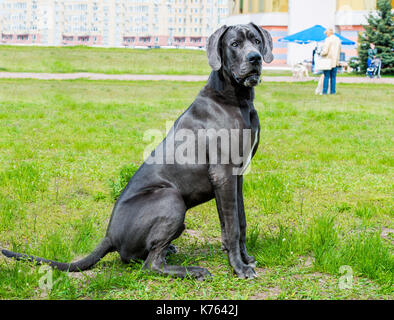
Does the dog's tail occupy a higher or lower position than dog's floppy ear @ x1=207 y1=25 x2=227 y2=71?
lower

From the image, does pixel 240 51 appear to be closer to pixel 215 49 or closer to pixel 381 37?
pixel 215 49

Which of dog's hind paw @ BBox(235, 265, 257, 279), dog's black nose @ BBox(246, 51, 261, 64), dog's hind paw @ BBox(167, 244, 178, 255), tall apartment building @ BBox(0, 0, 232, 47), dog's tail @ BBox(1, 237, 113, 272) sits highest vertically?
tall apartment building @ BBox(0, 0, 232, 47)

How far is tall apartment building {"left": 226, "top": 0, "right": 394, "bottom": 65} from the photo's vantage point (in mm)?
37938

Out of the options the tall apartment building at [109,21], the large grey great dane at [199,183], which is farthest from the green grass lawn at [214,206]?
the tall apartment building at [109,21]

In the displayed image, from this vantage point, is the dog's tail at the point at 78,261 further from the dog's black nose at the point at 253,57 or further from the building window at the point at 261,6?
the building window at the point at 261,6

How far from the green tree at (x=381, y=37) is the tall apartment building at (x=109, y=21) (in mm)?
42954

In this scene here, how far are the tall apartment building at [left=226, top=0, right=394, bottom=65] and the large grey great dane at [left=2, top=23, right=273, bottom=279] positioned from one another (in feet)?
118

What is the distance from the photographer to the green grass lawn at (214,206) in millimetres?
3408

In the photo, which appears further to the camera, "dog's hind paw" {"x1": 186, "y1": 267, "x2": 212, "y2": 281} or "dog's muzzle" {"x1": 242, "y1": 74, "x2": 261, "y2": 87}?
"dog's hind paw" {"x1": 186, "y1": 267, "x2": 212, "y2": 281}

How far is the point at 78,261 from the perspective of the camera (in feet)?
11.6

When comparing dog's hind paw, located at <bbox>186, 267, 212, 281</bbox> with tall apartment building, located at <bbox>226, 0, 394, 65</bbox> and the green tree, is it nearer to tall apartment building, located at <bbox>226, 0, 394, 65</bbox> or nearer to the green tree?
the green tree

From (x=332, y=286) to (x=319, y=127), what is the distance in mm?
7624

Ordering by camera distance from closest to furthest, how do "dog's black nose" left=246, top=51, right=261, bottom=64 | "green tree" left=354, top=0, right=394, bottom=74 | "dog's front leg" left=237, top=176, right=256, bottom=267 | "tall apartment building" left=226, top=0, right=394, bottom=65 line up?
"dog's black nose" left=246, top=51, right=261, bottom=64 < "dog's front leg" left=237, top=176, right=256, bottom=267 < "green tree" left=354, top=0, right=394, bottom=74 < "tall apartment building" left=226, top=0, right=394, bottom=65

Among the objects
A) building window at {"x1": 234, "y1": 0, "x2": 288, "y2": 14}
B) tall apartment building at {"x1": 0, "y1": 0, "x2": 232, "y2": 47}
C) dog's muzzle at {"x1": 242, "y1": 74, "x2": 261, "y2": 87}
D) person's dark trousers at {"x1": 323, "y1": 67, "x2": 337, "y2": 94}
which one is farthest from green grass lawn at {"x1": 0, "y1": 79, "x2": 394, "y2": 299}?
tall apartment building at {"x1": 0, "y1": 0, "x2": 232, "y2": 47}
